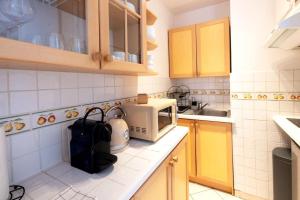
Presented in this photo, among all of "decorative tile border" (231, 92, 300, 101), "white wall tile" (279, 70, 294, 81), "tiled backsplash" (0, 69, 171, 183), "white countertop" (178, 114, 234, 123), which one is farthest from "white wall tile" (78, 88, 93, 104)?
"white wall tile" (279, 70, 294, 81)

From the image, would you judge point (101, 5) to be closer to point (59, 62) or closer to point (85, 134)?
point (59, 62)

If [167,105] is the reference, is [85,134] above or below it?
below

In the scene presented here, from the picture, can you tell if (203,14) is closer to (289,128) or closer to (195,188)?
(289,128)

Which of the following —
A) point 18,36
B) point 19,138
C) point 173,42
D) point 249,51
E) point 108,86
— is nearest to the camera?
point 18,36

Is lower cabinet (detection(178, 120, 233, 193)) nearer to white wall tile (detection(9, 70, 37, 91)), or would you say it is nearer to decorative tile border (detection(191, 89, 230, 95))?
decorative tile border (detection(191, 89, 230, 95))

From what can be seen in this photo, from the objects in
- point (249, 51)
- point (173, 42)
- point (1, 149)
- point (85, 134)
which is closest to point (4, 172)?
point (1, 149)

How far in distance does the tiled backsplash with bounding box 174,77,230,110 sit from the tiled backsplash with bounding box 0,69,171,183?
171cm

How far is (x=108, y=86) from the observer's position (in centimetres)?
129

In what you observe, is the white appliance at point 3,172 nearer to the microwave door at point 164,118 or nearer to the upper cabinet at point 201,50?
the microwave door at point 164,118

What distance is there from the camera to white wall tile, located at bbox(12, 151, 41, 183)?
0.75 metres

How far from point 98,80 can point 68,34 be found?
1.54 ft

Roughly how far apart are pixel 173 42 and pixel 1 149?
221 cm

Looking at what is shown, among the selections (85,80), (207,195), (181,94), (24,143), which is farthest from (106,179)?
(181,94)

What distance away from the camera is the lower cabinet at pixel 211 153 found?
5.75 feet
